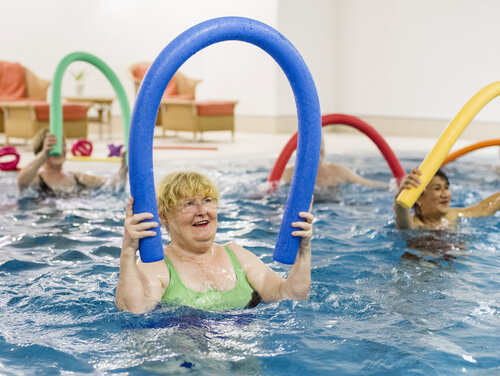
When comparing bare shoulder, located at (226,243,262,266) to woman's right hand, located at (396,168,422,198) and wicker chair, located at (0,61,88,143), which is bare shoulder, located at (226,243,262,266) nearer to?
woman's right hand, located at (396,168,422,198)

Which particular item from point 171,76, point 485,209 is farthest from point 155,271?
point 485,209

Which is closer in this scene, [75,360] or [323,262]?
[75,360]

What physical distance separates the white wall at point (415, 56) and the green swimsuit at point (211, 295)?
12737 millimetres

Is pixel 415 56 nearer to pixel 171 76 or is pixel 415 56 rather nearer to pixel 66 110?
pixel 66 110

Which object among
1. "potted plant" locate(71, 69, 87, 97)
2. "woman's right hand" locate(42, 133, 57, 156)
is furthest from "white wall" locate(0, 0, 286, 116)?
"woman's right hand" locate(42, 133, 57, 156)

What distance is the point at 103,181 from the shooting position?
24.8ft

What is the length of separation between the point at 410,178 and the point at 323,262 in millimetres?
885

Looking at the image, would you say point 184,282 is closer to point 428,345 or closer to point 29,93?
point 428,345

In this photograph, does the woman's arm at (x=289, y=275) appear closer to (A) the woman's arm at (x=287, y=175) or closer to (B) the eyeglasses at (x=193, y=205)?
(B) the eyeglasses at (x=193, y=205)

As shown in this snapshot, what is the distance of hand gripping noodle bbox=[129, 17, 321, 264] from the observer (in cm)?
278

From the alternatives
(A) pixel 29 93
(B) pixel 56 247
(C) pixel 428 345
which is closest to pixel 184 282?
(C) pixel 428 345

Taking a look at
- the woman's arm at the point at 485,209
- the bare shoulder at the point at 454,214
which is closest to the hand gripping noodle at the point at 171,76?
the bare shoulder at the point at 454,214

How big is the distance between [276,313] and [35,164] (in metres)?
4.09

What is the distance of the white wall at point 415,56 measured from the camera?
48.7ft
